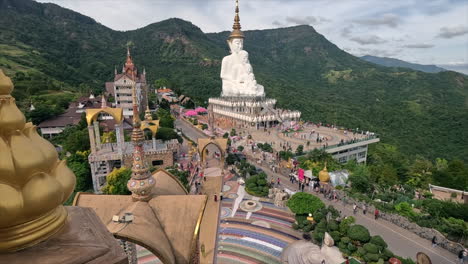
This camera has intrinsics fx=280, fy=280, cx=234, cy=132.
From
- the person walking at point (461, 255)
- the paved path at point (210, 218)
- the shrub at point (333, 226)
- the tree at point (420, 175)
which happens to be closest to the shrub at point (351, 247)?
the shrub at point (333, 226)

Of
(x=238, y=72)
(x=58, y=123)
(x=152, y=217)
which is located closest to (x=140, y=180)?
(x=152, y=217)

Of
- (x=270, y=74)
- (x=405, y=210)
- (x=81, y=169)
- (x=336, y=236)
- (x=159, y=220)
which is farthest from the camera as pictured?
(x=270, y=74)

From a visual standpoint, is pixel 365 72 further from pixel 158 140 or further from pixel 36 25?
pixel 36 25

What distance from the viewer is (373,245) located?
1270 cm

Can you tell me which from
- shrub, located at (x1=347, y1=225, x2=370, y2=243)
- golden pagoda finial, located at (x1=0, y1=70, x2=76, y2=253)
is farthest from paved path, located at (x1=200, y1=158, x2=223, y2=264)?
golden pagoda finial, located at (x1=0, y1=70, x2=76, y2=253)

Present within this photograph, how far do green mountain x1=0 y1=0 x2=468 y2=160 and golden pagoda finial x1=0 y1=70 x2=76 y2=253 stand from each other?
2013 inches

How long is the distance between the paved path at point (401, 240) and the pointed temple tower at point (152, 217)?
507 inches

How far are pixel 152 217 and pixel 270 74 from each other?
12522 centimetres

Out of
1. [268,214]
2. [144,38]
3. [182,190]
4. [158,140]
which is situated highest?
[144,38]

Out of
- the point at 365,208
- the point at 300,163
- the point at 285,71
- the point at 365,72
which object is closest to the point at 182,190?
the point at 365,208

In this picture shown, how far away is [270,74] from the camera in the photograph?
12675 cm

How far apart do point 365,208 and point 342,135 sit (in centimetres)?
1945

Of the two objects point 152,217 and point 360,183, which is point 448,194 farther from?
point 152,217

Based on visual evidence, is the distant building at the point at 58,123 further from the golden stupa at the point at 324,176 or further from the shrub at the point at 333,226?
the shrub at the point at 333,226
